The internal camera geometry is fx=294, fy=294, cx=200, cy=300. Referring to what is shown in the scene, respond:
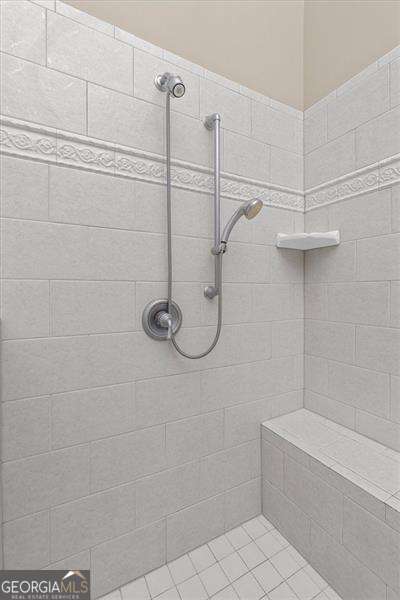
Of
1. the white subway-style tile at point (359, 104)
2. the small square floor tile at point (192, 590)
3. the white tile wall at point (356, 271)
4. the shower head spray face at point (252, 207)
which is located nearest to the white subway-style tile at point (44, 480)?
the small square floor tile at point (192, 590)

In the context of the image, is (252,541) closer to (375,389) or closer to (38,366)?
(375,389)

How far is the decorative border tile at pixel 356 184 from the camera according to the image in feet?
3.55

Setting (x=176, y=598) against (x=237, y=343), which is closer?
(x=176, y=598)

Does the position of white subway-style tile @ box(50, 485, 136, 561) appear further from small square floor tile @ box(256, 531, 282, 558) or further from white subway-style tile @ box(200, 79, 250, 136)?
white subway-style tile @ box(200, 79, 250, 136)

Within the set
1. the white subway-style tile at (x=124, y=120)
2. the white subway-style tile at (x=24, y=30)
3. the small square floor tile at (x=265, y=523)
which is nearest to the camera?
the white subway-style tile at (x=24, y=30)

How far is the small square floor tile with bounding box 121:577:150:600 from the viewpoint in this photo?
38.5 inches

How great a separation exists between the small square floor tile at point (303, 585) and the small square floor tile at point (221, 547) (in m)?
0.23

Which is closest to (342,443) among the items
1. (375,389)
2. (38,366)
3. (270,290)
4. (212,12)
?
(375,389)

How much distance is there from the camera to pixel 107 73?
0.96 metres

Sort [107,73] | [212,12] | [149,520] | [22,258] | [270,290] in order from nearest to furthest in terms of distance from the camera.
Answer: [22,258] < [107,73] < [149,520] < [212,12] < [270,290]

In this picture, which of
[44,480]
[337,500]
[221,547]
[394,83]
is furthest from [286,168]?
[221,547]

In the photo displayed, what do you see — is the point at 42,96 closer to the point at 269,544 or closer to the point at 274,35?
the point at 274,35

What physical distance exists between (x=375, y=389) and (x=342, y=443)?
0.81 ft

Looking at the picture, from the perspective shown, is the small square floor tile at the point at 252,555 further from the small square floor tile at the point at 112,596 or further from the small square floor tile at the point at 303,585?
the small square floor tile at the point at 112,596
